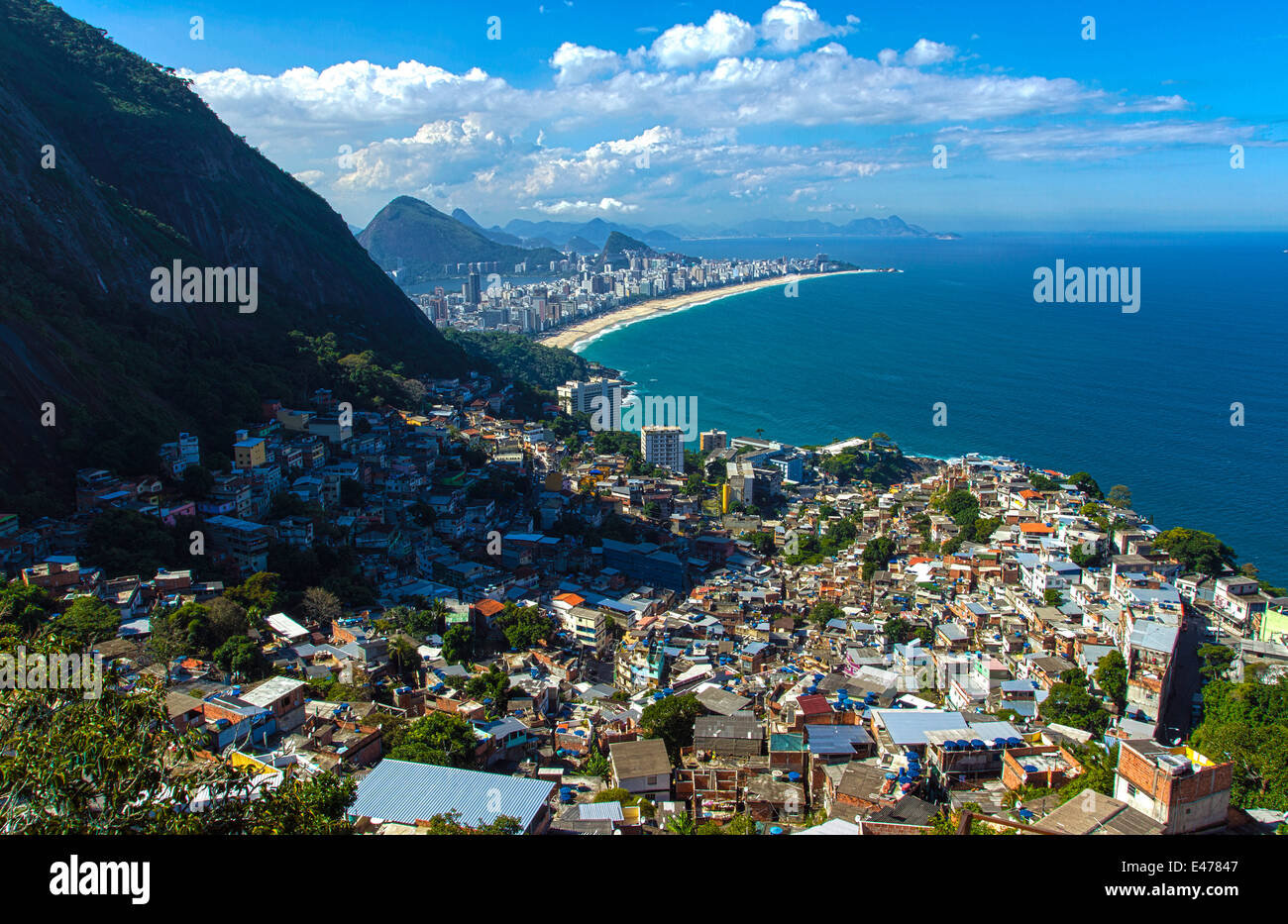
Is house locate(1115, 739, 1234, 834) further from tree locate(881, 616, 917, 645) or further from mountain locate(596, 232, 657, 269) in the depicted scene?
mountain locate(596, 232, 657, 269)

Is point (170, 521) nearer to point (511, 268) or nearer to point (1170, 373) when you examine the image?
point (1170, 373)

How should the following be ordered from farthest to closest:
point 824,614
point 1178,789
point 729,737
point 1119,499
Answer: point 1119,499, point 824,614, point 729,737, point 1178,789

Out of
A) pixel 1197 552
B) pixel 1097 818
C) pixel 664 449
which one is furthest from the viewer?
pixel 664 449

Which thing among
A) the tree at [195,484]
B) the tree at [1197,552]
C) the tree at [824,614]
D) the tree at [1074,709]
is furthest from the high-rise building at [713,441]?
the tree at [1074,709]

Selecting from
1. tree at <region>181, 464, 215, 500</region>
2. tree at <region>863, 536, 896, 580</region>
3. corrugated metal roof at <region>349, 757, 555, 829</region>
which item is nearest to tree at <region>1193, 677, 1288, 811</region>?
tree at <region>863, 536, 896, 580</region>

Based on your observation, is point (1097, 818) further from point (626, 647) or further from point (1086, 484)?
point (1086, 484)

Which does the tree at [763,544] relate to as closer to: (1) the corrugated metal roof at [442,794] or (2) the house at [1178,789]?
(1) the corrugated metal roof at [442,794]
